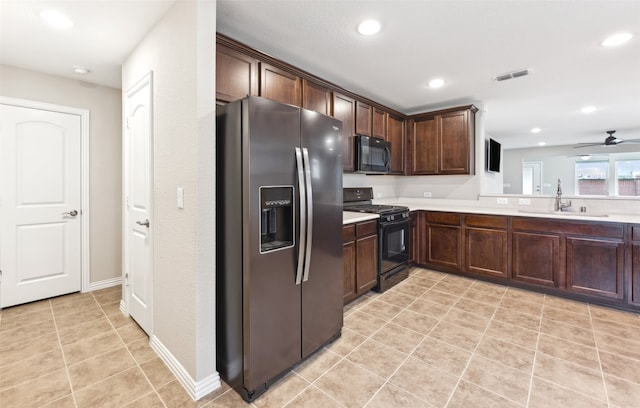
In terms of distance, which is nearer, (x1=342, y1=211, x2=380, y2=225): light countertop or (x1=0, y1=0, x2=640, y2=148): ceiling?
(x1=0, y1=0, x2=640, y2=148): ceiling

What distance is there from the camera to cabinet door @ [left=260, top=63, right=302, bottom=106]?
7.94 ft

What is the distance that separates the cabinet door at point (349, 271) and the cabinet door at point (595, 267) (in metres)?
2.30

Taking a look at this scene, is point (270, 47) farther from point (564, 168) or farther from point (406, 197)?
point (564, 168)

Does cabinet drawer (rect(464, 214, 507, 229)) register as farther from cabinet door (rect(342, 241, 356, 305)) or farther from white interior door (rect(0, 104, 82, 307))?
white interior door (rect(0, 104, 82, 307))

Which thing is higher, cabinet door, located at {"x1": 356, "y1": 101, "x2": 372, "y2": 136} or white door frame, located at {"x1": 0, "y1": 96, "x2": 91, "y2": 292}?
cabinet door, located at {"x1": 356, "y1": 101, "x2": 372, "y2": 136}

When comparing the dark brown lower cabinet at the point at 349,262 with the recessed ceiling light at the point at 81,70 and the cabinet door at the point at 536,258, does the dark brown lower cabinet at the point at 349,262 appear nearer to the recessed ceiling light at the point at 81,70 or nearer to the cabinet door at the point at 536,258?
the cabinet door at the point at 536,258

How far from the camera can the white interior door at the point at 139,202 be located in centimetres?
221

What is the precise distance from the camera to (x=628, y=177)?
7.38 metres

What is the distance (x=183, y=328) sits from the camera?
1.79m

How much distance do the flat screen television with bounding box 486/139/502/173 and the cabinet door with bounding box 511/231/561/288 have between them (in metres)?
2.26

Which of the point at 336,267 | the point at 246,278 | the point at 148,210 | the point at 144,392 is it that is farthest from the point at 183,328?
the point at 336,267

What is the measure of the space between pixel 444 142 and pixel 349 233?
238cm

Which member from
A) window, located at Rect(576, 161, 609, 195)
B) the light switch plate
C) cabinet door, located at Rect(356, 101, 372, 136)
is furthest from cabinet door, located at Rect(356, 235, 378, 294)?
window, located at Rect(576, 161, 609, 195)

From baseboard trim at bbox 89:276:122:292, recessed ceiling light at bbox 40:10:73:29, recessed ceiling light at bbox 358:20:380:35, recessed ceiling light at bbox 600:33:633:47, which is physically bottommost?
baseboard trim at bbox 89:276:122:292
